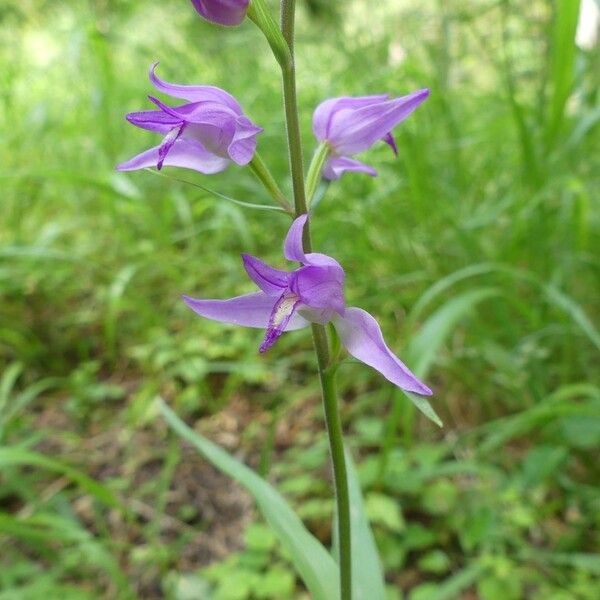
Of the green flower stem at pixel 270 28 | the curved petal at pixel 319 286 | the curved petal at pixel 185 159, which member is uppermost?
the green flower stem at pixel 270 28

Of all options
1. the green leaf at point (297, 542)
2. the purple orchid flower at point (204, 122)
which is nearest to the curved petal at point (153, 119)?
the purple orchid flower at point (204, 122)

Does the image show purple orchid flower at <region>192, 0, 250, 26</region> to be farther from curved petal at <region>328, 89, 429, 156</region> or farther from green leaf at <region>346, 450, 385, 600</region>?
green leaf at <region>346, 450, 385, 600</region>

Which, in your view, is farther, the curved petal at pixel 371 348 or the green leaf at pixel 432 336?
the green leaf at pixel 432 336

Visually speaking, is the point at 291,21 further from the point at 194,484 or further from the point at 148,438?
the point at 148,438

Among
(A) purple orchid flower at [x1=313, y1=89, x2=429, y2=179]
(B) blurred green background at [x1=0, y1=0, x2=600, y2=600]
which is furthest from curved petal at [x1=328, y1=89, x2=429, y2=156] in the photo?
(B) blurred green background at [x1=0, y1=0, x2=600, y2=600]

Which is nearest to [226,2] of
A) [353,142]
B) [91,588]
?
[353,142]

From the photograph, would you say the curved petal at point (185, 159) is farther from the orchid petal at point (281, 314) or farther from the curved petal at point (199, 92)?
the orchid petal at point (281, 314)

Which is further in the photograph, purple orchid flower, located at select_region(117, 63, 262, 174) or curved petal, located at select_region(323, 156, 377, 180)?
curved petal, located at select_region(323, 156, 377, 180)
